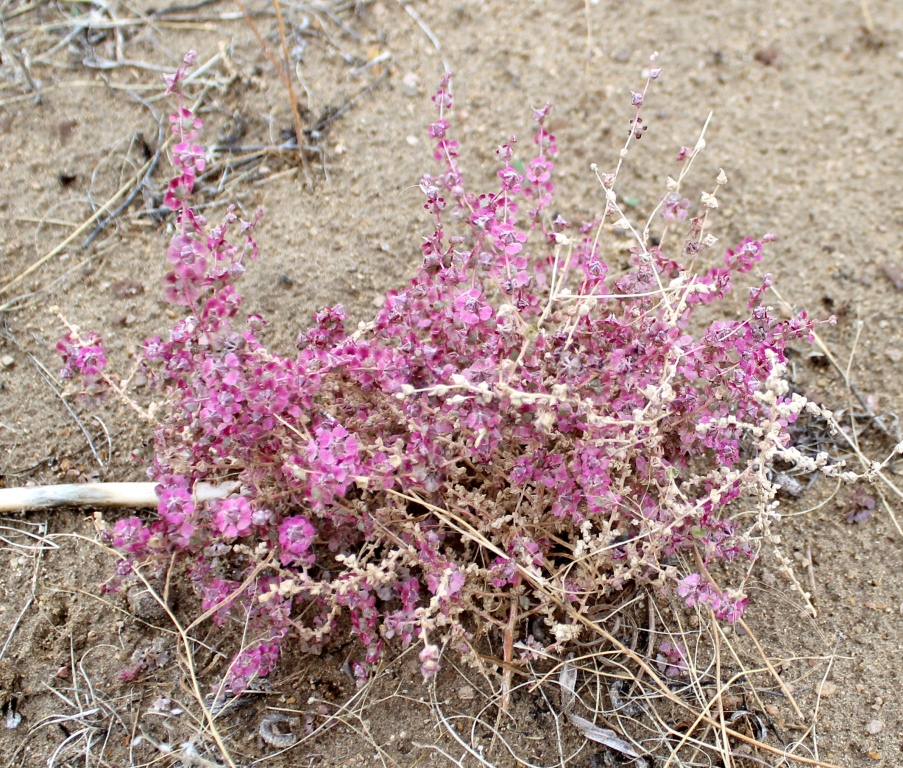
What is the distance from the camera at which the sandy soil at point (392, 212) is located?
1854mm

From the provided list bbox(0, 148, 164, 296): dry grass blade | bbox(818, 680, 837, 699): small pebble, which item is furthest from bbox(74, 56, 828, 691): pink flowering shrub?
bbox(0, 148, 164, 296): dry grass blade

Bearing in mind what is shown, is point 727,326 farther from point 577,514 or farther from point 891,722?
point 891,722

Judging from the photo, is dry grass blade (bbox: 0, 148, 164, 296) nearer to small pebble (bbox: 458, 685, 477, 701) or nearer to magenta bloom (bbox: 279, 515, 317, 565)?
magenta bloom (bbox: 279, 515, 317, 565)

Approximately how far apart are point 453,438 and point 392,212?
0.99 m

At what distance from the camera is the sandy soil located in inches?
73.0

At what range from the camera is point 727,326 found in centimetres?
180

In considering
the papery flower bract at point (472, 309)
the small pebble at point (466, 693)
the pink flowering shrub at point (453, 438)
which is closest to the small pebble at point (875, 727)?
the pink flowering shrub at point (453, 438)

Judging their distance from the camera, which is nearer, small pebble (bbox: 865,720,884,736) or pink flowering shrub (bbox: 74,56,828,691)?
pink flowering shrub (bbox: 74,56,828,691)

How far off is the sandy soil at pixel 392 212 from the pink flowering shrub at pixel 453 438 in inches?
10.3

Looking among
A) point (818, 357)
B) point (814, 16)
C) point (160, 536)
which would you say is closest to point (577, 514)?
point (160, 536)

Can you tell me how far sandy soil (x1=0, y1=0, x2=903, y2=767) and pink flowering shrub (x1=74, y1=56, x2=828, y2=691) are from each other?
262 mm

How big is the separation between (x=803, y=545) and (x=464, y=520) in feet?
3.15

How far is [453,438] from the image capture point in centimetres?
186

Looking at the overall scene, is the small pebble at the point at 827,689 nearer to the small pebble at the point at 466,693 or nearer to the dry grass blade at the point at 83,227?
the small pebble at the point at 466,693
